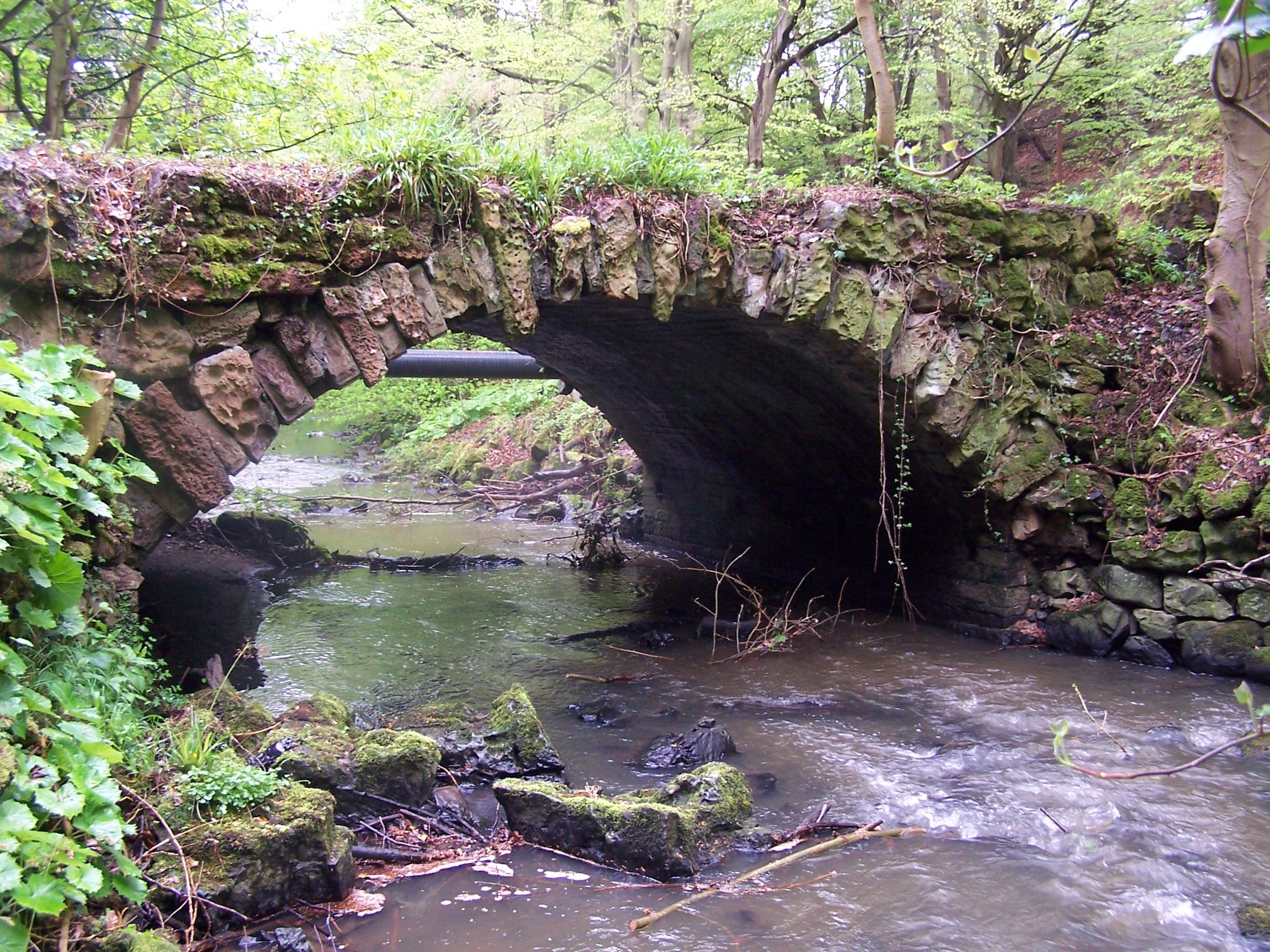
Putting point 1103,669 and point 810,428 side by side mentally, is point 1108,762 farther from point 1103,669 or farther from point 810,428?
point 810,428

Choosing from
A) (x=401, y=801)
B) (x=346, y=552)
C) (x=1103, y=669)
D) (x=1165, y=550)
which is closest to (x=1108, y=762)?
(x=1103, y=669)

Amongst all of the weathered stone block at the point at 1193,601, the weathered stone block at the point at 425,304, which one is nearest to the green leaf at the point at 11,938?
the weathered stone block at the point at 425,304

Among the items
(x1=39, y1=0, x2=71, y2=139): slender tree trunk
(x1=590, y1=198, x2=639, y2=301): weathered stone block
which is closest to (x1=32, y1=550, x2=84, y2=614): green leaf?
(x1=590, y1=198, x2=639, y2=301): weathered stone block

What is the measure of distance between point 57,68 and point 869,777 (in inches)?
310

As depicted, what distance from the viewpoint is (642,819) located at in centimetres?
409

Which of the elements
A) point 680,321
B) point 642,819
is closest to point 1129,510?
point 680,321

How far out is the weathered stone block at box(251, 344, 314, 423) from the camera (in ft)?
17.8

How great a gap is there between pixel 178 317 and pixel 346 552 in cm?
802

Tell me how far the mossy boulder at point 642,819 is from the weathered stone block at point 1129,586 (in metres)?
4.31

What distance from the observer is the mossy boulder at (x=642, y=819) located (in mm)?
4066

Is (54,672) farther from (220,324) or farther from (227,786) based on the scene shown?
(220,324)

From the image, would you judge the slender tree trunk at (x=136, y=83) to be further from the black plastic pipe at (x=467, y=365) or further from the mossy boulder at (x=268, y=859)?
the mossy boulder at (x=268, y=859)

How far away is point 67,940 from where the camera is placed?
269 centimetres

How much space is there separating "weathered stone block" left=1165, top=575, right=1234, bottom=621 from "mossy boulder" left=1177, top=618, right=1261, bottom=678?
66 millimetres
